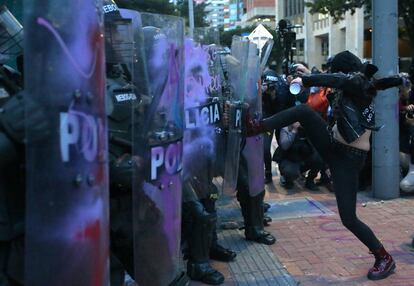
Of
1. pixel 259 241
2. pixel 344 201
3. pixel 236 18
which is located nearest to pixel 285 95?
pixel 259 241

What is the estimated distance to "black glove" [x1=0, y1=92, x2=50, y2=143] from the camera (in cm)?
167

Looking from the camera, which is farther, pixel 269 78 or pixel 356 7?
pixel 356 7

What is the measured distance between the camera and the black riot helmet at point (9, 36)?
222 cm

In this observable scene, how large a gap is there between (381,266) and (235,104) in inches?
67.3

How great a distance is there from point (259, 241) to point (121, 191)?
2.59 meters

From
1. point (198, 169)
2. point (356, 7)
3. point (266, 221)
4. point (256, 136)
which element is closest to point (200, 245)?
point (198, 169)

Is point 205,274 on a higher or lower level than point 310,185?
lower

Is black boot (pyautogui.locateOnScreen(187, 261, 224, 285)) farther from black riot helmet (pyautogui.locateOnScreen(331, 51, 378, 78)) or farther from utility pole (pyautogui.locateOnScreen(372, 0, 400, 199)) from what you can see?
utility pole (pyautogui.locateOnScreen(372, 0, 400, 199))

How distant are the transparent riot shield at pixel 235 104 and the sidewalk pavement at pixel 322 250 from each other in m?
0.71

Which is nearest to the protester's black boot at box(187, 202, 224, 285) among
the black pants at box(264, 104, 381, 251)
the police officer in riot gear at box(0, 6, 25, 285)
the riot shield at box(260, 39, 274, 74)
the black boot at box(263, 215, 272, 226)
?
the black pants at box(264, 104, 381, 251)

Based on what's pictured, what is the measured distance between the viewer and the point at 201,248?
3.86 m

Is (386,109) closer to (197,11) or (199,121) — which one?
(199,121)

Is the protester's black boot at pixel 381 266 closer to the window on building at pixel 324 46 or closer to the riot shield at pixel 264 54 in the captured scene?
→ the riot shield at pixel 264 54

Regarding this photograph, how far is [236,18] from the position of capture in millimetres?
111938
